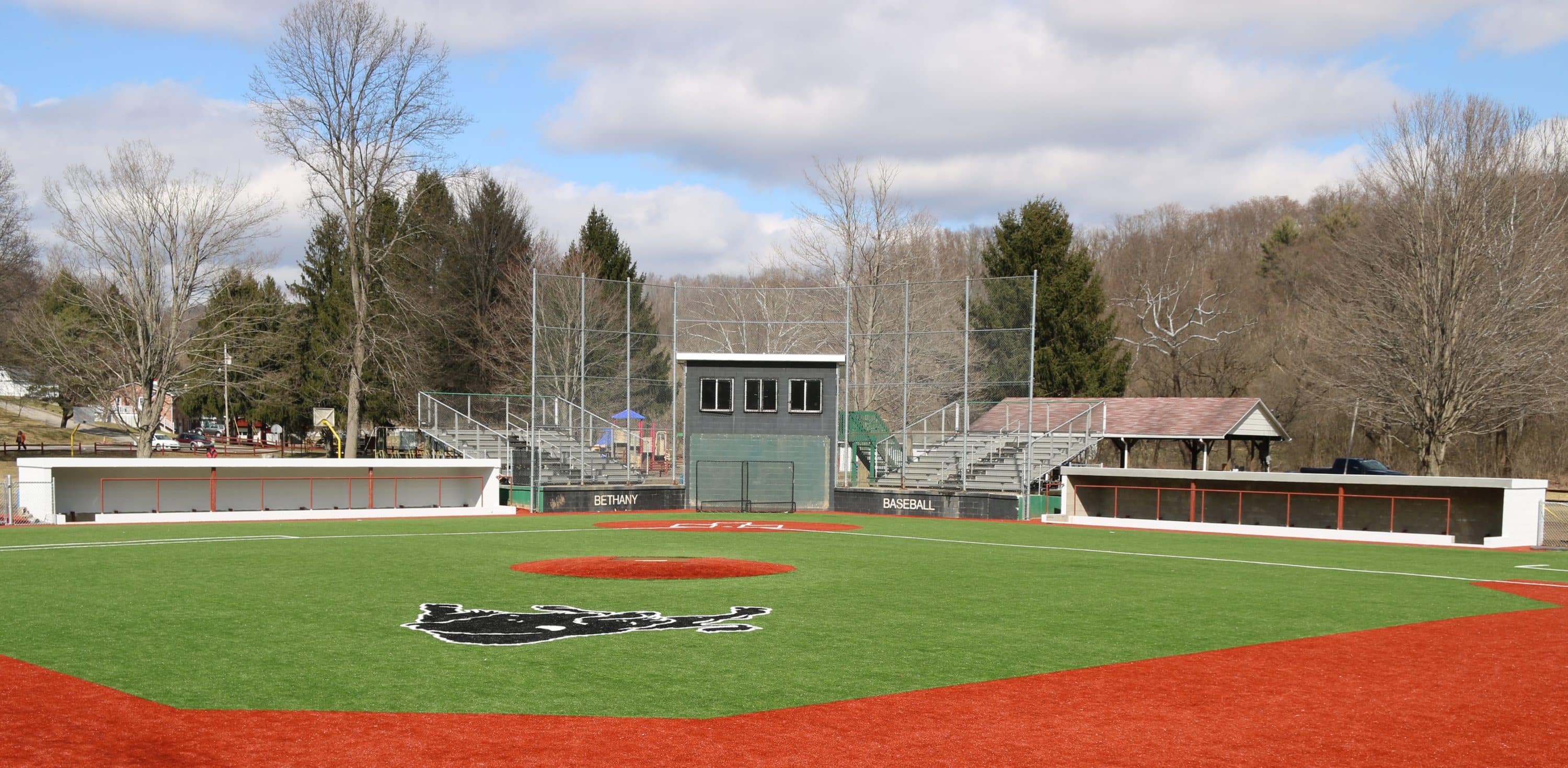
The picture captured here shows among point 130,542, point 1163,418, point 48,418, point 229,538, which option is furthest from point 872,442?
point 48,418

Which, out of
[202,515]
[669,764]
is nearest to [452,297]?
[202,515]

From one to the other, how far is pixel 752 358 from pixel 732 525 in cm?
905

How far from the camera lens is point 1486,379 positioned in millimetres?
46625

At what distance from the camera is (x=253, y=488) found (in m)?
38.3

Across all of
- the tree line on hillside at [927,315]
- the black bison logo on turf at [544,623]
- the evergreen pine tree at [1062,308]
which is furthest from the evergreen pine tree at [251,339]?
the evergreen pine tree at [1062,308]

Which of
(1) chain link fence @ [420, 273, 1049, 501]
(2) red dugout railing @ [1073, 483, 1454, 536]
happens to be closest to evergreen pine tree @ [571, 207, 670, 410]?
(1) chain link fence @ [420, 273, 1049, 501]

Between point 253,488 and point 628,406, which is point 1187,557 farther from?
point 253,488

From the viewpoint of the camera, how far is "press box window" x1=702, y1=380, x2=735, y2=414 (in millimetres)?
42312

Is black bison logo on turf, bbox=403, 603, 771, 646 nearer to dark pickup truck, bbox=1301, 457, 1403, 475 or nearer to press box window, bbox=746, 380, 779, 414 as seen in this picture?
press box window, bbox=746, 380, 779, 414

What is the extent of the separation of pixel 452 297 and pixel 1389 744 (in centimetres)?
5781

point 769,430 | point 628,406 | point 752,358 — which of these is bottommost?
point 769,430

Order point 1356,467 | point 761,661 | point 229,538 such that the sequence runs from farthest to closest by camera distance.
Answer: point 1356,467
point 229,538
point 761,661

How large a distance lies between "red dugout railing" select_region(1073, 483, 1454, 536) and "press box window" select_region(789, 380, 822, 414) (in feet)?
32.1

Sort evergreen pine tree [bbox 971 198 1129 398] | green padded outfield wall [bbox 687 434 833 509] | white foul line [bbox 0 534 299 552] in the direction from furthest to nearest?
evergreen pine tree [bbox 971 198 1129 398], green padded outfield wall [bbox 687 434 833 509], white foul line [bbox 0 534 299 552]
